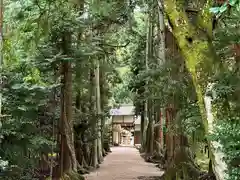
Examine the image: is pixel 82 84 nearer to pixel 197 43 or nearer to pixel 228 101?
pixel 197 43

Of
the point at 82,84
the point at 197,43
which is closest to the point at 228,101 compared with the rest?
the point at 197,43

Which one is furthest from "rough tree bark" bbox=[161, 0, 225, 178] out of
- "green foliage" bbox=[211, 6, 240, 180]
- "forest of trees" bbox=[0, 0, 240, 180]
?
"green foliage" bbox=[211, 6, 240, 180]

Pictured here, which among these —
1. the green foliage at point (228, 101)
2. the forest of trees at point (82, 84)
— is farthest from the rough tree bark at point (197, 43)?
the green foliage at point (228, 101)

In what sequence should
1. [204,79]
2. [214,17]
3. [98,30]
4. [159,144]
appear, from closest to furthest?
[204,79]
[214,17]
[98,30]
[159,144]

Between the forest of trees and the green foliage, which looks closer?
the green foliage

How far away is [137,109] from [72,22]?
1835 cm

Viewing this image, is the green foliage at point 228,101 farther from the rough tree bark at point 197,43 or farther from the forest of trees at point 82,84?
the rough tree bark at point 197,43

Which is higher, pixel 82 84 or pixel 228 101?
pixel 82 84

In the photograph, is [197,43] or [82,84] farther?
[82,84]

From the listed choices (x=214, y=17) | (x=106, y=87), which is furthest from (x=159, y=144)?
(x=214, y=17)

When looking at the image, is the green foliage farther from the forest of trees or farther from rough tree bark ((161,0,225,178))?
rough tree bark ((161,0,225,178))

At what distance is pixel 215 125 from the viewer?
575cm

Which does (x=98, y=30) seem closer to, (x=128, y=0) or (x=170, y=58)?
(x=128, y=0)

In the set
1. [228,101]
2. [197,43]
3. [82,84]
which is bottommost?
[228,101]
